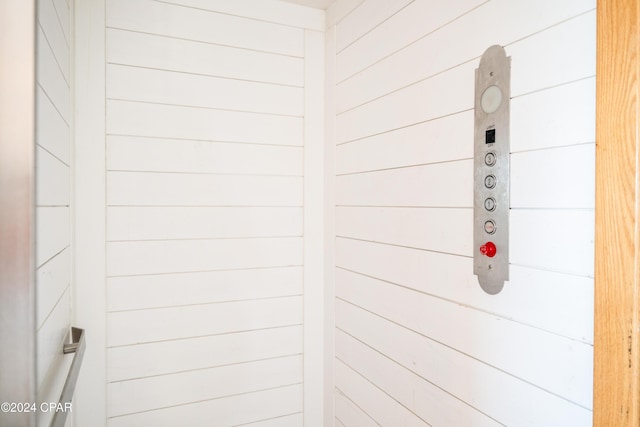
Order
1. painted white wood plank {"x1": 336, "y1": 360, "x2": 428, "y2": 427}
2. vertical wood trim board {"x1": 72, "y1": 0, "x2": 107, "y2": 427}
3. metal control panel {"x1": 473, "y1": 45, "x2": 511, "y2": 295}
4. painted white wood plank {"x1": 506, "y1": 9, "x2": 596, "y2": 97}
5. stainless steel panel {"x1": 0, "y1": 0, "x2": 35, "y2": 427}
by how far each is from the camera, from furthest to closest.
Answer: vertical wood trim board {"x1": 72, "y1": 0, "x2": 107, "y2": 427} → painted white wood plank {"x1": 336, "y1": 360, "x2": 428, "y2": 427} → metal control panel {"x1": 473, "y1": 45, "x2": 511, "y2": 295} → painted white wood plank {"x1": 506, "y1": 9, "x2": 596, "y2": 97} → stainless steel panel {"x1": 0, "y1": 0, "x2": 35, "y2": 427}

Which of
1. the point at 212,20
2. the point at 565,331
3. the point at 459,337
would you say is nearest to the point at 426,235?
the point at 459,337

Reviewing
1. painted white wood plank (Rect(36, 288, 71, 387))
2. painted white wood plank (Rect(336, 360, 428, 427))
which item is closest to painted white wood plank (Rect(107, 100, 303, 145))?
painted white wood plank (Rect(36, 288, 71, 387))

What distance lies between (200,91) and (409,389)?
1.38 meters

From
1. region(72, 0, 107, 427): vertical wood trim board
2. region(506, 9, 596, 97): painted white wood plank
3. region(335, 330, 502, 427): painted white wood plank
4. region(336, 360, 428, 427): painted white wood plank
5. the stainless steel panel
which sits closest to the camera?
the stainless steel panel

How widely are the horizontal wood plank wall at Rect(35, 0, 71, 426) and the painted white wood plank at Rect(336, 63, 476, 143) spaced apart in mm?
931

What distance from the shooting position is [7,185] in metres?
0.56

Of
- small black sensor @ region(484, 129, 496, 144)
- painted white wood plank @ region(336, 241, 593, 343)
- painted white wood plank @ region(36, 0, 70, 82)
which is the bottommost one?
painted white wood plank @ region(336, 241, 593, 343)

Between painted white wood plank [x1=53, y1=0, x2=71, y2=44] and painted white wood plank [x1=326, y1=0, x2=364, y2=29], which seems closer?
painted white wood plank [x1=53, y1=0, x2=71, y2=44]

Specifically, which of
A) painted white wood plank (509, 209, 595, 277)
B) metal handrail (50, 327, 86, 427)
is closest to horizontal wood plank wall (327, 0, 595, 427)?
painted white wood plank (509, 209, 595, 277)

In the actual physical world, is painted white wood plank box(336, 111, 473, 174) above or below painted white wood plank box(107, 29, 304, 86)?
below

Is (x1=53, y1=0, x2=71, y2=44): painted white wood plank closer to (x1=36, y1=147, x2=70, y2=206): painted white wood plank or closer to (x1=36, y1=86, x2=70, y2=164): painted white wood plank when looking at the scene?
(x1=36, y1=86, x2=70, y2=164): painted white wood plank

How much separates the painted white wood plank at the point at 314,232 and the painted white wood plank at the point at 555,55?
3.34ft

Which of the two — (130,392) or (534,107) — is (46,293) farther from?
(534,107)

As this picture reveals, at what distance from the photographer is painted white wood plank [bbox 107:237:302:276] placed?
56.4 inches
